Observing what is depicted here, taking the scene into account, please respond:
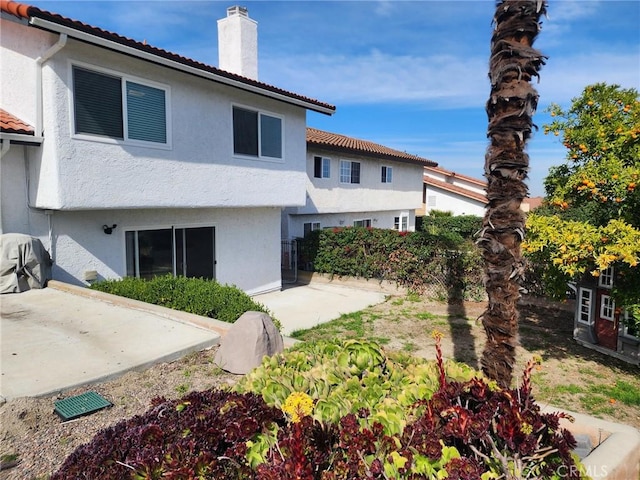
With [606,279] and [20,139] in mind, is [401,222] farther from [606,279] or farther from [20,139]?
[20,139]

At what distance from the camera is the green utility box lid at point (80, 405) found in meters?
3.90

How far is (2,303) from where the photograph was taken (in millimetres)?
7504

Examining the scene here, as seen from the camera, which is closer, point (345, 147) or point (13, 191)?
point (13, 191)

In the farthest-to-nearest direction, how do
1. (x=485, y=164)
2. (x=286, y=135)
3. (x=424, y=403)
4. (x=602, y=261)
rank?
(x=286, y=135) < (x=602, y=261) < (x=485, y=164) < (x=424, y=403)

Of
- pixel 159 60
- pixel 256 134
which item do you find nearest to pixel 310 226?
pixel 256 134

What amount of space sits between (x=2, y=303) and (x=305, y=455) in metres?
7.70

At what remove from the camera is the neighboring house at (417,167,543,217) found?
31.3 metres

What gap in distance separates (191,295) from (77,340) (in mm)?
2383

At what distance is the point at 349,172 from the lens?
802 inches

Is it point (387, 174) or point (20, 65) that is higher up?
point (20, 65)

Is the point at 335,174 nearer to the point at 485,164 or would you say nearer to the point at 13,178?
the point at 13,178

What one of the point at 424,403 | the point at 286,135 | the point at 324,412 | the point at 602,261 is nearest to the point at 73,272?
the point at 286,135

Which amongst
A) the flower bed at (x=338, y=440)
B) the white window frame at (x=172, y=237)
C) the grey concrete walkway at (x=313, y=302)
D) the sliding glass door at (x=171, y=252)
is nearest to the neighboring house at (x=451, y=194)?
the grey concrete walkway at (x=313, y=302)

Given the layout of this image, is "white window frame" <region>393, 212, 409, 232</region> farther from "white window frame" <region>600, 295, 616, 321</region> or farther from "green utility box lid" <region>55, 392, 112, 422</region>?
"green utility box lid" <region>55, 392, 112, 422</region>
